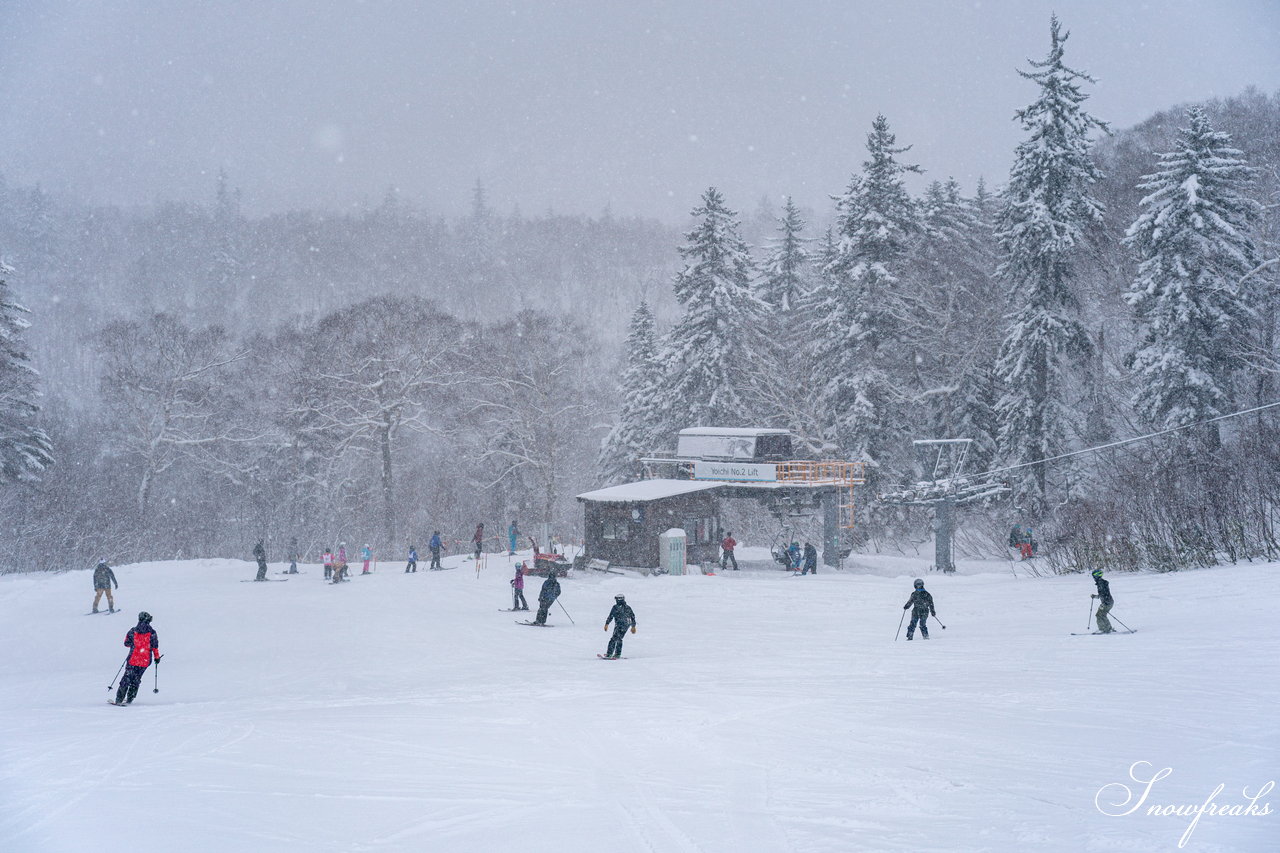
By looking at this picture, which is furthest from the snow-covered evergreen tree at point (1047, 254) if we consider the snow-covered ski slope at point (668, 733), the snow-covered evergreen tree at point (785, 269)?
the snow-covered evergreen tree at point (785, 269)

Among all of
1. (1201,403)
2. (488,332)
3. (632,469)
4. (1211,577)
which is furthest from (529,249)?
(1211,577)

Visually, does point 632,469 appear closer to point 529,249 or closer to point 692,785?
point 692,785

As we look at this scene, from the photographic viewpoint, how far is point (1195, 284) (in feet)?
95.7

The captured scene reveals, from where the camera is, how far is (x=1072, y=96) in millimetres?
34156

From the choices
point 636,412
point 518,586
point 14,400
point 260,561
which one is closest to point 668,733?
point 518,586

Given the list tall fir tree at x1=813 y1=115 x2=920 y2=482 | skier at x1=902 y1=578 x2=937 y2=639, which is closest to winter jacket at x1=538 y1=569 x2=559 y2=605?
skier at x1=902 y1=578 x2=937 y2=639

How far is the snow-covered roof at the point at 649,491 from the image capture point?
31.0 m

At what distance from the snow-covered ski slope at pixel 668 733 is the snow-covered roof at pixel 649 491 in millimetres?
11077

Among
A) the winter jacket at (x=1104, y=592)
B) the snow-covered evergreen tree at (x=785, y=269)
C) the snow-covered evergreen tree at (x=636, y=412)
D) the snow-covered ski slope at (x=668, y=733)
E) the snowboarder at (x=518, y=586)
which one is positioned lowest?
the snow-covered ski slope at (x=668, y=733)

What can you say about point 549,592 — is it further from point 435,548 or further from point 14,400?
→ point 14,400

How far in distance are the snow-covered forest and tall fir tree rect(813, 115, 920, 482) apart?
0.14 meters

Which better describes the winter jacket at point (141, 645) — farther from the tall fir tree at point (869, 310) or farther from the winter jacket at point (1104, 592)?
the tall fir tree at point (869, 310)

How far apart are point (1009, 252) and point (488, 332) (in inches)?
1310

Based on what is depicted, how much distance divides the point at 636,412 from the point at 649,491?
15.5 metres
